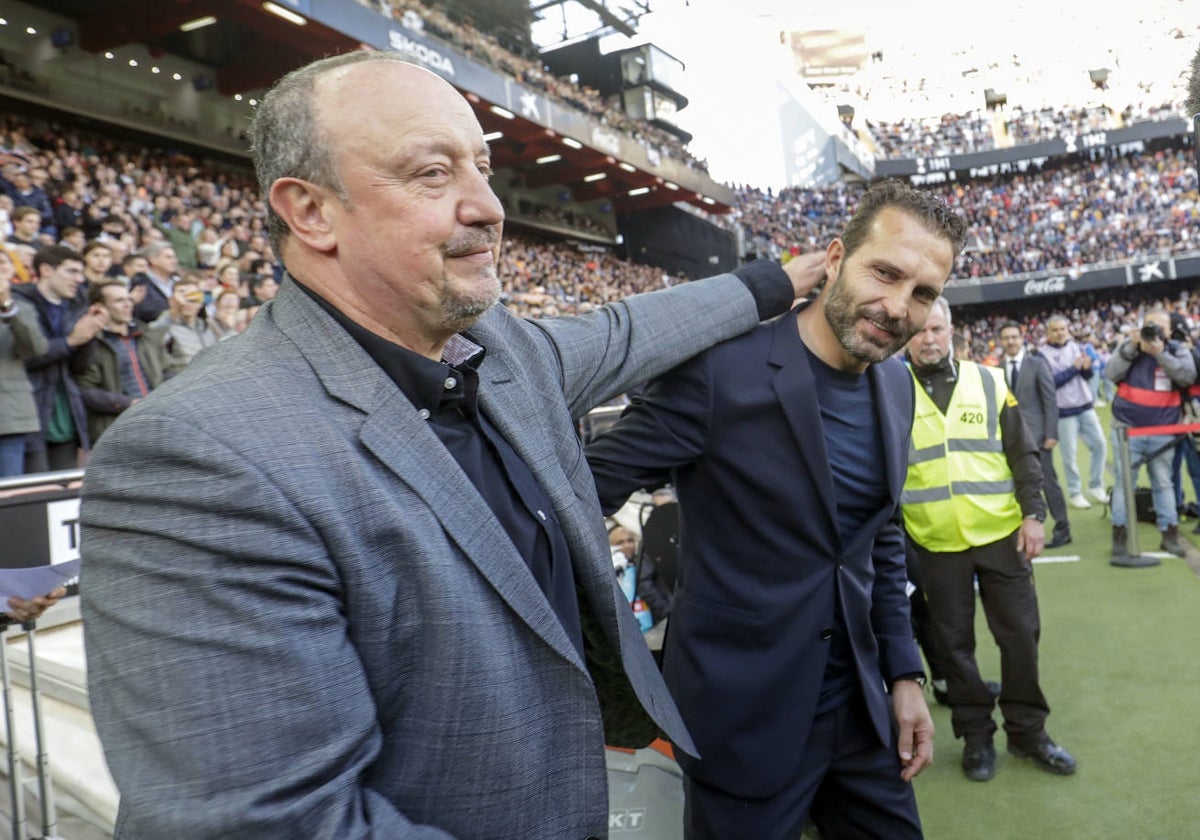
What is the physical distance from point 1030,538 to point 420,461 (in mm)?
3281

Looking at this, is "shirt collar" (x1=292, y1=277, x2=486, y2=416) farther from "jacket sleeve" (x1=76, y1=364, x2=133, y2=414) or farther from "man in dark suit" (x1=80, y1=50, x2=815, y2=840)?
"jacket sleeve" (x1=76, y1=364, x2=133, y2=414)

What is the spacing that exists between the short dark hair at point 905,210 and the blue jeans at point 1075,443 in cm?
701

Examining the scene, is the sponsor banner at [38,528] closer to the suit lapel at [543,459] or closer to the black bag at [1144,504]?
the suit lapel at [543,459]

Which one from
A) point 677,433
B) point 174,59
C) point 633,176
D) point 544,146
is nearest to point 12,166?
point 174,59

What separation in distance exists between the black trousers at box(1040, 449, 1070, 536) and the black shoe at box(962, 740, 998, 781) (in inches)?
155

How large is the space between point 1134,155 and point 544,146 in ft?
92.4

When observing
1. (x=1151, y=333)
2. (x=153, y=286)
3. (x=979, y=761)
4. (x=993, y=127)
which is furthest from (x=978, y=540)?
(x=993, y=127)

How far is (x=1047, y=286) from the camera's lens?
3338 cm

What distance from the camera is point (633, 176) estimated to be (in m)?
28.8

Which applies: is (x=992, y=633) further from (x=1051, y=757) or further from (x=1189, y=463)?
(x=1189, y=463)

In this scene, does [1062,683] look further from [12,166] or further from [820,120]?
[820,120]

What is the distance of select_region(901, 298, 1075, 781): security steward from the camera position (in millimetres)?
3564

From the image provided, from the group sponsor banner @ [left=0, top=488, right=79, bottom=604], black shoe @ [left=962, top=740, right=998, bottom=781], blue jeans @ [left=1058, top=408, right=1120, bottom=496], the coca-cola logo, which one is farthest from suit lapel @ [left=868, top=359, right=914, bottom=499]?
the coca-cola logo

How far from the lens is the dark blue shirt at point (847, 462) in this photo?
197cm
